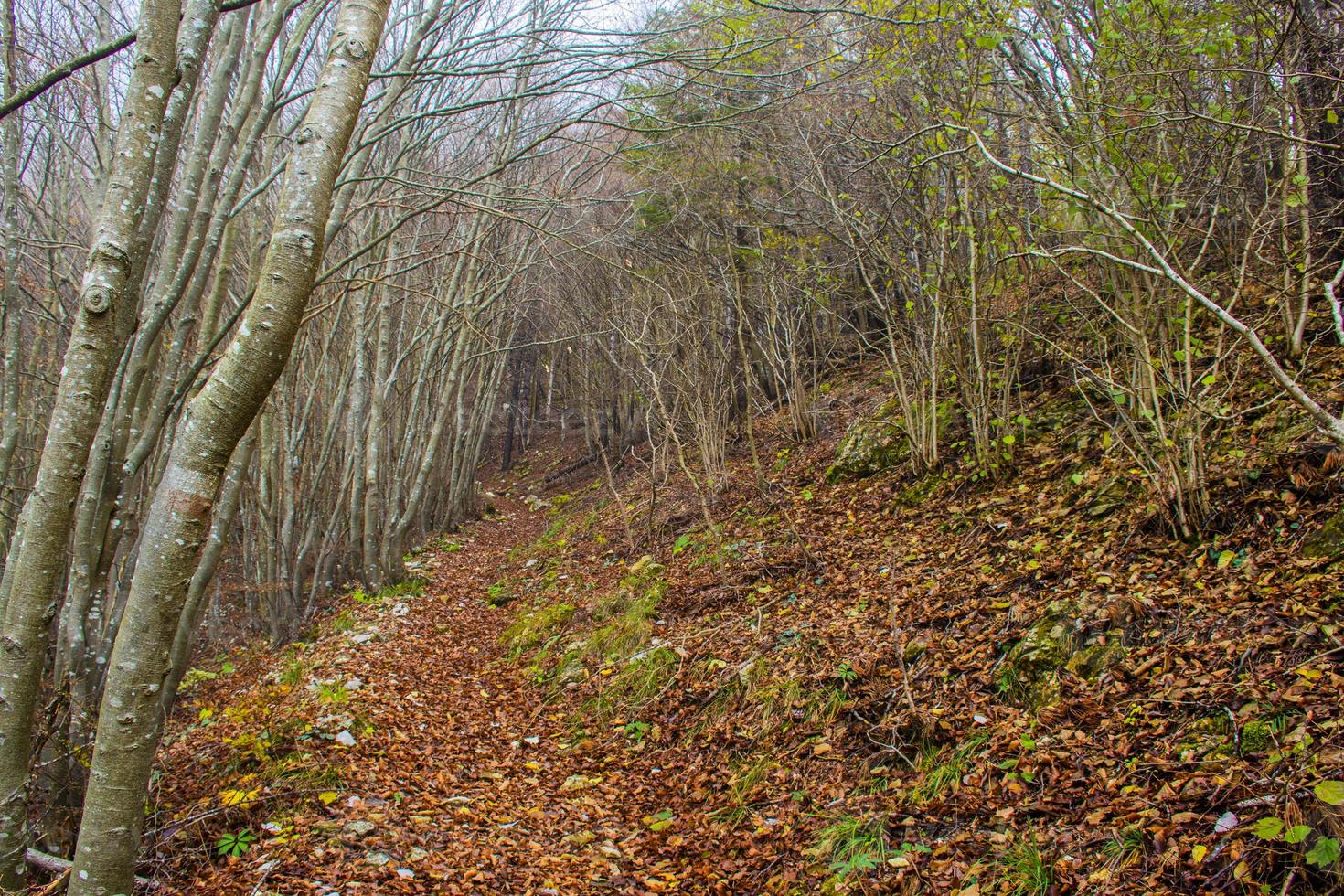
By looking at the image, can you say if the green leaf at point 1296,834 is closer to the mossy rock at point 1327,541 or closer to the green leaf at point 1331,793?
the green leaf at point 1331,793

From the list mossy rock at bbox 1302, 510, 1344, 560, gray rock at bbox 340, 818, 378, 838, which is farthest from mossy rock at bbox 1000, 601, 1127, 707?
gray rock at bbox 340, 818, 378, 838

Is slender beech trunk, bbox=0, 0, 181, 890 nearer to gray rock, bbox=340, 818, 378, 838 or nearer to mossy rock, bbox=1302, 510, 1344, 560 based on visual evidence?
gray rock, bbox=340, 818, 378, 838

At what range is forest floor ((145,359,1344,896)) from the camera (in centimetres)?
265

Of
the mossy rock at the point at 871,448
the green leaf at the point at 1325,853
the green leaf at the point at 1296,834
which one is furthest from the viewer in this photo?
the mossy rock at the point at 871,448

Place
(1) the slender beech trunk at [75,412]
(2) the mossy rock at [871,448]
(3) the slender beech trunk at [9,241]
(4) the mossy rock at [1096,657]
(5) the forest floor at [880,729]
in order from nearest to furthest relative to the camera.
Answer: (1) the slender beech trunk at [75,412], (5) the forest floor at [880,729], (4) the mossy rock at [1096,657], (3) the slender beech trunk at [9,241], (2) the mossy rock at [871,448]

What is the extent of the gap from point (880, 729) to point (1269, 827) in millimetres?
1750

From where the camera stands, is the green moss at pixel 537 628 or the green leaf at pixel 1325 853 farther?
the green moss at pixel 537 628

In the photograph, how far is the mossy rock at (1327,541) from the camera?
129 inches

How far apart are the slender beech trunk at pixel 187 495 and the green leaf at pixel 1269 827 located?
10.9 feet

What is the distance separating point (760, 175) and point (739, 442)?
412cm

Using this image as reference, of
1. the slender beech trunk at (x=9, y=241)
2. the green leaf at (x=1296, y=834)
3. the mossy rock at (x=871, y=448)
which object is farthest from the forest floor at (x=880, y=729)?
the slender beech trunk at (x=9, y=241)

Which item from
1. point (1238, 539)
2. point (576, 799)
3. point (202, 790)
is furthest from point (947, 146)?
point (202, 790)

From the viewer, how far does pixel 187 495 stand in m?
2.12

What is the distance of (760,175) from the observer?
1084 centimetres
